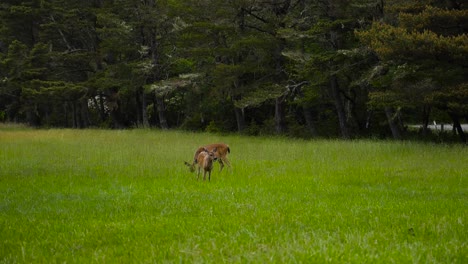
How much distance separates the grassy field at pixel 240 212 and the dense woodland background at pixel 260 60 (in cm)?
568

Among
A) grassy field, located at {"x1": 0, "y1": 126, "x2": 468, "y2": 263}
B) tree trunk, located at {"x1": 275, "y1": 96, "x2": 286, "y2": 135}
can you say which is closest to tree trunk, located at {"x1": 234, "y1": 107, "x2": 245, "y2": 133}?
tree trunk, located at {"x1": 275, "y1": 96, "x2": 286, "y2": 135}

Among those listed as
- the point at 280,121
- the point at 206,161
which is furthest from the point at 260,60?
the point at 206,161

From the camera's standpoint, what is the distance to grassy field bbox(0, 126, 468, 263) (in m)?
5.51

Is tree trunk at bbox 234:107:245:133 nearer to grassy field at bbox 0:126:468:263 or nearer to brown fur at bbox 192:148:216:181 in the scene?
grassy field at bbox 0:126:468:263

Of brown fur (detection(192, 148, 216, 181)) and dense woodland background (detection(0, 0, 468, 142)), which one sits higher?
dense woodland background (detection(0, 0, 468, 142))

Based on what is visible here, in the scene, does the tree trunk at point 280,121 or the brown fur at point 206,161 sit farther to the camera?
the tree trunk at point 280,121

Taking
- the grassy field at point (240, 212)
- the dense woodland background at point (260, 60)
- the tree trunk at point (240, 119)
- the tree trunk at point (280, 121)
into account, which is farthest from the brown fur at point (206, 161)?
the tree trunk at point (240, 119)

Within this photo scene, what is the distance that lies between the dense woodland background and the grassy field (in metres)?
5.68

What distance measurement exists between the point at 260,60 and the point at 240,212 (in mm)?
21414

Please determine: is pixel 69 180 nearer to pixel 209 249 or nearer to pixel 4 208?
pixel 4 208

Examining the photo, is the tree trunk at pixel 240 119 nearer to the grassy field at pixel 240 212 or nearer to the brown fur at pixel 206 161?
the grassy field at pixel 240 212

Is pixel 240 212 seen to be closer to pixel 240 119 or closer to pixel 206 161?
pixel 206 161

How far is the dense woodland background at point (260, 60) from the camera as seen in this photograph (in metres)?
19.0

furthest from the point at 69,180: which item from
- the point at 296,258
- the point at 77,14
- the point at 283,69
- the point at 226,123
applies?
the point at 77,14
